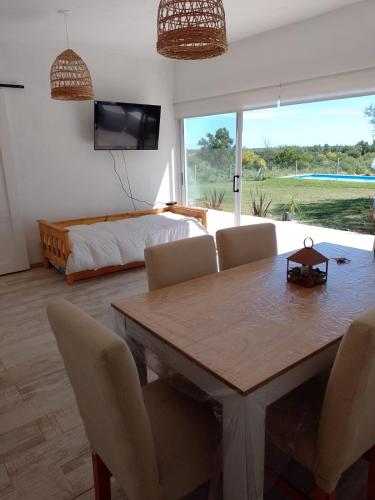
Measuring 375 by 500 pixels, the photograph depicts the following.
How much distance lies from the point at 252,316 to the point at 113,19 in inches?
134

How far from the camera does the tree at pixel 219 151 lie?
4762 mm

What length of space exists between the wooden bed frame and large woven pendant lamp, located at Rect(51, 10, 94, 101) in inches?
53.3

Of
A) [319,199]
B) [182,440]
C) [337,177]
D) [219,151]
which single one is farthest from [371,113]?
[182,440]

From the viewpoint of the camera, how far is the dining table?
104 cm

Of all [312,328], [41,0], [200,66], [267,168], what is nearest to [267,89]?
[267,168]

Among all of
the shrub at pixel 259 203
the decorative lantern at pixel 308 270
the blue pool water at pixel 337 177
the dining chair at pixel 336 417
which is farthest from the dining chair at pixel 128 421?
the shrub at pixel 259 203

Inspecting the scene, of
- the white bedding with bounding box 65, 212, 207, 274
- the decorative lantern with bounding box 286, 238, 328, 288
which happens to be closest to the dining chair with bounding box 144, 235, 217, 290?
the decorative lantern with bounding box 286, 238, 328, 288

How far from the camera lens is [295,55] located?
145 inches

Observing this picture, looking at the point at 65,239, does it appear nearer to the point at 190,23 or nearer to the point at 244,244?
the point at 244,244

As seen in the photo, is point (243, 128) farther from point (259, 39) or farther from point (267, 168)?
point (259, 39)

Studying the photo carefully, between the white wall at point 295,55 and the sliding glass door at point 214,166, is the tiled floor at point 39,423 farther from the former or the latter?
the white wall at point 295,55

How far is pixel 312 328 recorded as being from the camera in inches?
51.4

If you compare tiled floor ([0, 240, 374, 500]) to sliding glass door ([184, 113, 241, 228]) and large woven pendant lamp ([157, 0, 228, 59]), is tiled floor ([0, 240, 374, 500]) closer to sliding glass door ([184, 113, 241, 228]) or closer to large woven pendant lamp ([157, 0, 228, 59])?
large woven pendant lamp ([157, 0, 228, 59])

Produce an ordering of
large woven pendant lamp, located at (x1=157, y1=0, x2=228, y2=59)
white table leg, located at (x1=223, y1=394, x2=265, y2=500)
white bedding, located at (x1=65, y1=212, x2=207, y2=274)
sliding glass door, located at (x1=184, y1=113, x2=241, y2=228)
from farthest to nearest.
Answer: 1. sliding glass door, located at (x1=184, y1=113, x2=241, y2=228)
2. white bedding, located at (x1=65, y1=212, x2=207, y2=274)
3. large woven pendant lamp, located at (x1=157, y1=0, x2=228, y2=59)
4. white table leg, located at (x1=223, y1=394, x2=265, y2=500)
